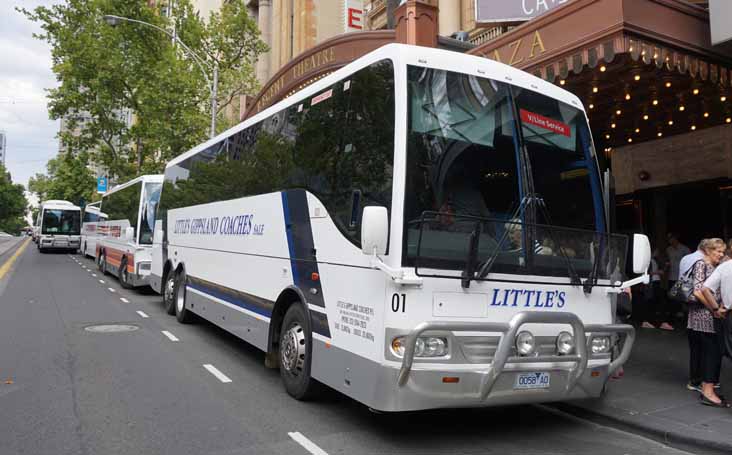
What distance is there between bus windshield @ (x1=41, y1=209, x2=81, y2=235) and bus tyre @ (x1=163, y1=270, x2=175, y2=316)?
97.7 feet

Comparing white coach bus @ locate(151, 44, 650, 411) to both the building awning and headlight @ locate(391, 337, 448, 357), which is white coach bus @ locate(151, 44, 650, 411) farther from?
the building awning

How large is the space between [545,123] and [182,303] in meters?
8.54

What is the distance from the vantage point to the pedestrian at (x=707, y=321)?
642cm

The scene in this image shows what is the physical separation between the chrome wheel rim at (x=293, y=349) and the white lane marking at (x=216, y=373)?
3.77 ft

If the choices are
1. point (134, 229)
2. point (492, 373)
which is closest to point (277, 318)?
point (492, 373)

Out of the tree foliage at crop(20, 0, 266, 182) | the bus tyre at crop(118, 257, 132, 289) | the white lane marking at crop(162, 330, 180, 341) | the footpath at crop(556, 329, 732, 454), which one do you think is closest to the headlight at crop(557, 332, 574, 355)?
the footpath at crop(556, 329, 732, 454)

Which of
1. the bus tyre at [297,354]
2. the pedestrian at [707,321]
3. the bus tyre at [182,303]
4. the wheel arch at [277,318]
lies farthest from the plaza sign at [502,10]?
the bus tyre at [182,303]

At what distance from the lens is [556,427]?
591 cm

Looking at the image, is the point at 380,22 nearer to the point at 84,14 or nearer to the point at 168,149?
the point at 168,149

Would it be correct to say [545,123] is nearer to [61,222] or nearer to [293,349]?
[293,349]

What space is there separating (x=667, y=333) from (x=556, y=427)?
670 centimetres

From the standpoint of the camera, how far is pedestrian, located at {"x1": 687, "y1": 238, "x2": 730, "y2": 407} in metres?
6.42

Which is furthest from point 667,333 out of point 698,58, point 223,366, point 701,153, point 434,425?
point 223,366

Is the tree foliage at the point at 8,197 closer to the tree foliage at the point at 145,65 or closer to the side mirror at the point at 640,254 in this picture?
the tree foliage at the point at 145,65
